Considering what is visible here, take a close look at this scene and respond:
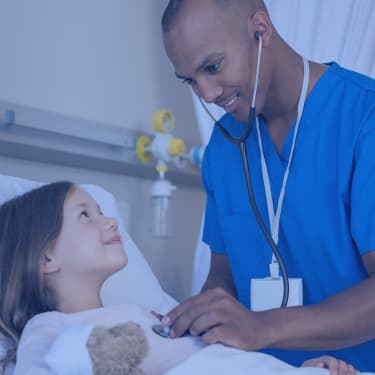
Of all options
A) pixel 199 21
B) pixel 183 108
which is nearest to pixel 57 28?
pixel 183 108

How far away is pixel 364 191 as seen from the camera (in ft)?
4.76

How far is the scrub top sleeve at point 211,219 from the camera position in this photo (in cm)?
187

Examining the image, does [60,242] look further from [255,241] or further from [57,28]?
[57,28]

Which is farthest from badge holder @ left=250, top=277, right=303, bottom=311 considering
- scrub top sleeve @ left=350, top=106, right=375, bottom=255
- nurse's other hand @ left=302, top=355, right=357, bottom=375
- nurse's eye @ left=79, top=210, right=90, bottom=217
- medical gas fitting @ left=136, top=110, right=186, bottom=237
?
medical gas fitting @ left=136, top=110, right=186, bottom=237

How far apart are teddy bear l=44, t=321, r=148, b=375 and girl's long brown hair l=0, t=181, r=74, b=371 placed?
40cm

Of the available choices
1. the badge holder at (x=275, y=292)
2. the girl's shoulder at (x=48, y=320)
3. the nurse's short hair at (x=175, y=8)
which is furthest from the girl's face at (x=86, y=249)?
the nurse's short hair at (x=175, y=8)

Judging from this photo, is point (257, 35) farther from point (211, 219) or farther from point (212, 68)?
point (211, 219)

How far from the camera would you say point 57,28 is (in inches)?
82.7

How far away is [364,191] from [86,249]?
2.03 ft

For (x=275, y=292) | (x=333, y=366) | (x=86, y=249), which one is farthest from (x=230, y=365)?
(x=86, y=249)

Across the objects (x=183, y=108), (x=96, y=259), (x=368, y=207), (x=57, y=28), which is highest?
(x=57, y=28)

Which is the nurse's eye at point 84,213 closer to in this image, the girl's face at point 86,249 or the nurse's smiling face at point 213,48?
the girl's face at point 86,249

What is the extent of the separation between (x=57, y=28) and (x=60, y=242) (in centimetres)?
85

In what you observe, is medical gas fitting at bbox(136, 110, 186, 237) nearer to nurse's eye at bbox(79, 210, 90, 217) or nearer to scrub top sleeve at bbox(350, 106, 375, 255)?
nurse's eye at bbox(79, 210, 90, 217)
